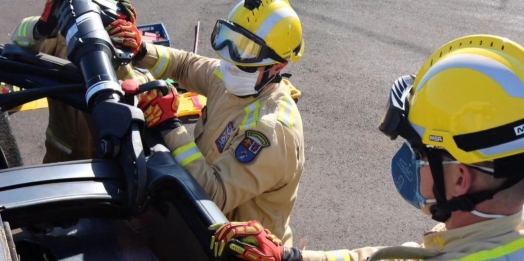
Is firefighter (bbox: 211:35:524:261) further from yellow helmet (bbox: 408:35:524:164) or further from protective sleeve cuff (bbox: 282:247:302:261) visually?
protective sleeve cuff (bbox: 282:247:302:261)

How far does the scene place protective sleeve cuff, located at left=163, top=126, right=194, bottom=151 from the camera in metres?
2.75

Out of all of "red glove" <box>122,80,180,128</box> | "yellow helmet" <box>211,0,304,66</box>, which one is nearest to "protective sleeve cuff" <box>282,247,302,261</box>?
"red glove" <box>122,80,180,128</box>

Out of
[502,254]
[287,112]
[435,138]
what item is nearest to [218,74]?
[287,112]

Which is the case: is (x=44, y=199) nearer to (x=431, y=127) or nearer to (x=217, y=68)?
(x=431, y=127)

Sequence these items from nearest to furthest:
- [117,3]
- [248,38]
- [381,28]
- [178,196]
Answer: [178,196] → [248,38] → [117,3] → [381,28]

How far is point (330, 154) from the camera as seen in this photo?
5.91 meters

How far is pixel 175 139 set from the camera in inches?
110

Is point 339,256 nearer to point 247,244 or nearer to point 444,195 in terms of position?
point 247,244

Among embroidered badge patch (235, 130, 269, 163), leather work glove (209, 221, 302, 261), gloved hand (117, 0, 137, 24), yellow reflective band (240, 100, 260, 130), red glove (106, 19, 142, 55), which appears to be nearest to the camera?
leather work glove (209, 221, 302, 261)

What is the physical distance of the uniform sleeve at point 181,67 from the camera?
370 centimetres

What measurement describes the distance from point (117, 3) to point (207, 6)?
5.29m

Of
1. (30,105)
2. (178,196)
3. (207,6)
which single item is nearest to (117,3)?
(178,196)

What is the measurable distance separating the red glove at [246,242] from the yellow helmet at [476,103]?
68 cm

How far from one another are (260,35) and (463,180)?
58.5 inches
